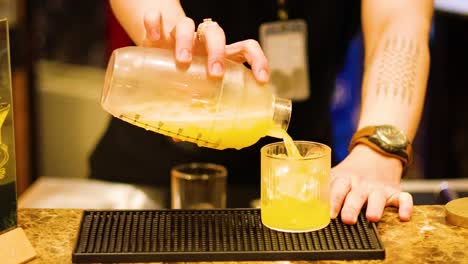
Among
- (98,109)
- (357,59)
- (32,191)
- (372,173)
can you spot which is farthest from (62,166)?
(372,173)

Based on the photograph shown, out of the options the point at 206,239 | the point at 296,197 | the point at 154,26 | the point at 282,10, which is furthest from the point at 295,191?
the point at 282,10

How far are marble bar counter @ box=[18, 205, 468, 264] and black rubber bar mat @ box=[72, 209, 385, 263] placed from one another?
0.02 m

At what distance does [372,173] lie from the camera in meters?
1.40

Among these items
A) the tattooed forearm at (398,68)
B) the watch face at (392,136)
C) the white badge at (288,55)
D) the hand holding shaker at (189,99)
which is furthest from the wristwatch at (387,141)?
the white badge at (288,55)

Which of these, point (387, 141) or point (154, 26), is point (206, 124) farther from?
point (387, 141)

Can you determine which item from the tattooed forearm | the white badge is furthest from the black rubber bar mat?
the white badge

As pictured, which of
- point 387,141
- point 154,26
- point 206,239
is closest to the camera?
point 206,239

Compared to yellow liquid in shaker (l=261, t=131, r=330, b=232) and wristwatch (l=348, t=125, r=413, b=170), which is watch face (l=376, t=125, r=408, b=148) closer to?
wristwatch (l=348, t=125, r=413, b=170)

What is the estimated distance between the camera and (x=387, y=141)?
1.46 metres

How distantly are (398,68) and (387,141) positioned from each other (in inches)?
11.4

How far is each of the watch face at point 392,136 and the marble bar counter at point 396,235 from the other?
0.24 metres

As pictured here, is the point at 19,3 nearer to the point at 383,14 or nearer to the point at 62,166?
the point at 62,166

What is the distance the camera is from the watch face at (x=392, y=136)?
57.4 inches

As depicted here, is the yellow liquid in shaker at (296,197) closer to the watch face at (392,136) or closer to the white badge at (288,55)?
the watch face at (392,136)
